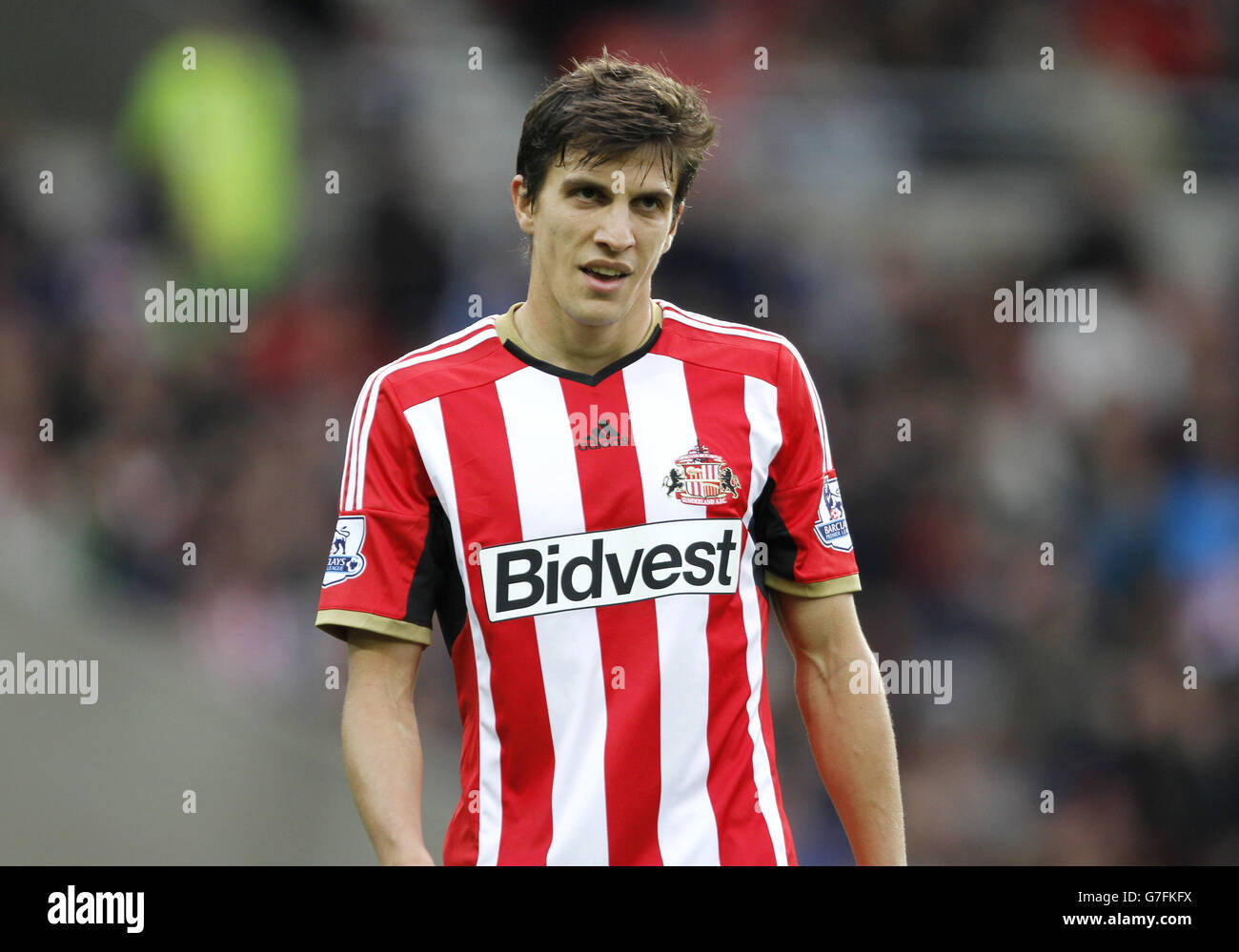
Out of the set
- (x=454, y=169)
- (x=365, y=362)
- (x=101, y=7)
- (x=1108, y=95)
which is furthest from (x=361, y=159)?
(x=1108, y=95)

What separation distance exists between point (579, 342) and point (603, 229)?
22 centimetres

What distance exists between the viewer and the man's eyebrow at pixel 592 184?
2.65 m

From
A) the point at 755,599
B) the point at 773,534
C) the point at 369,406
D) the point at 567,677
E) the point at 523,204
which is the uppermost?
the point at 523,204

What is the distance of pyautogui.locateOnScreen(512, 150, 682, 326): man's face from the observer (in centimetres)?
264

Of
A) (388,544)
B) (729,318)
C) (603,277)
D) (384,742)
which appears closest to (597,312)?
(603,277)

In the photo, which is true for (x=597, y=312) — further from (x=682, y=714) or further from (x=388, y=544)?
(x=682, y=714)

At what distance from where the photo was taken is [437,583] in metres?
2.67

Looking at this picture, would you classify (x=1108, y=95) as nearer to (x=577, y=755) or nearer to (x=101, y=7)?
(x=101, y=7)

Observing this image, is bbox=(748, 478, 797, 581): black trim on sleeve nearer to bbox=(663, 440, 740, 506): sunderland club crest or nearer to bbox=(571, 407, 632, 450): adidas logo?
bbox=(663, 440, 740, 506): sunderland club crest

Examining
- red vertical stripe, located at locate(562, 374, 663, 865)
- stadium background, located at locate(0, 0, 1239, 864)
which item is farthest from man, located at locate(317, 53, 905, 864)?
stadium background, located at locate(0, 0, 1239, 864)

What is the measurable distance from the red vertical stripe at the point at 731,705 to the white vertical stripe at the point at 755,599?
11 mm

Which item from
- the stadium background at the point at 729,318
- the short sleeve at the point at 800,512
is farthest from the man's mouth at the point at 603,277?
the stadium background at the point at 729,318

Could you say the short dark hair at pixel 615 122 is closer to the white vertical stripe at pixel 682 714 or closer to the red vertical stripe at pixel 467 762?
the white vertical stripe at pixel 682 714

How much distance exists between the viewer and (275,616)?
6.18 metres
